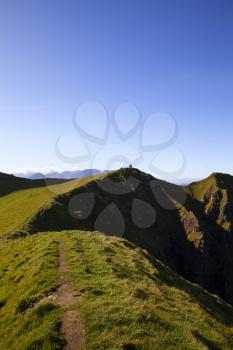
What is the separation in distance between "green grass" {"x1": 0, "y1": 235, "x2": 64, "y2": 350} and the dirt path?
0.38m

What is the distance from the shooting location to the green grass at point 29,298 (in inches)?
631

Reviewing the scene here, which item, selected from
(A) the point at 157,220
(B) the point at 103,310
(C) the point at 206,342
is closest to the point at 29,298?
(B) the point at 103,310

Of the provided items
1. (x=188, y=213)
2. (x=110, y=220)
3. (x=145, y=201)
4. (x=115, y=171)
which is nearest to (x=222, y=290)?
(x=188, y=213)

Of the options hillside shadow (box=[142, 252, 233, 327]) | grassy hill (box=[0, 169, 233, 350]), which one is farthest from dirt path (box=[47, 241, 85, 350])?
hillside shadow (box=[142, 252, 233, 327])

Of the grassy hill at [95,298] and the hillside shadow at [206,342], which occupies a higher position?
the grassy hill at [95,298]

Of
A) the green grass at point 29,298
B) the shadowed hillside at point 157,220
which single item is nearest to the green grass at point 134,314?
the green grass at point 29,298

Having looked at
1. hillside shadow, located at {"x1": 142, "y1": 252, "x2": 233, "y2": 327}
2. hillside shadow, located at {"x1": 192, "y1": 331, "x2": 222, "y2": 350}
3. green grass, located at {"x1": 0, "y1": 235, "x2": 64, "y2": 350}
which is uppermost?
green grass, located at {"x1": 0, "y1": 235, "x2": 64, "y2": 350}

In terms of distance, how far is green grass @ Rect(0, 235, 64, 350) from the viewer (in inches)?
631

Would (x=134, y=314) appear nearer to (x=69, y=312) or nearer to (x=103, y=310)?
(x=103, y=310)

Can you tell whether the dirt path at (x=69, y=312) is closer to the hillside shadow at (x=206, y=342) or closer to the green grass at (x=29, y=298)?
the green grass at (x=29, y=298)

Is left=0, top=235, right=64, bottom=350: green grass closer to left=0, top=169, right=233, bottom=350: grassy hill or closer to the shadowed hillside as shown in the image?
left=0, top=169, right=233, bottom=350: grassy hill

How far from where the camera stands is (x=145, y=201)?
134000 mm

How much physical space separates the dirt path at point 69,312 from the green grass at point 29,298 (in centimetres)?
38

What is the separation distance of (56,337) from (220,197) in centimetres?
19177
